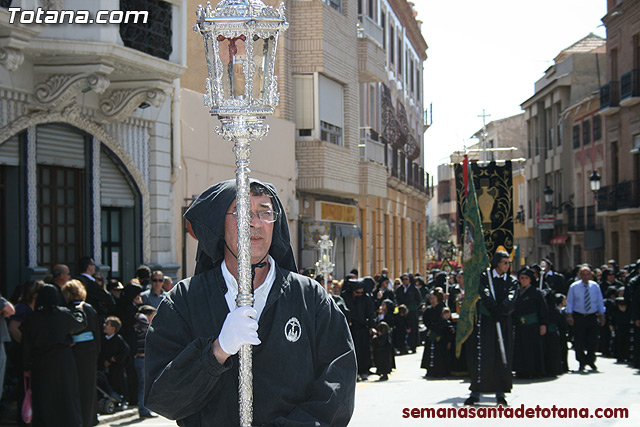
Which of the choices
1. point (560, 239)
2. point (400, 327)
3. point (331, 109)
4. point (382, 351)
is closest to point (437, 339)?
point (382, 351)

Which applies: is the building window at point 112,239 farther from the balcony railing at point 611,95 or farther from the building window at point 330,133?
the balcony railing at point 611,95

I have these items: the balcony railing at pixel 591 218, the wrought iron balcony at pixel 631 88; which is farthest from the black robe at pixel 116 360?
the balcony railing at pixel 591 218

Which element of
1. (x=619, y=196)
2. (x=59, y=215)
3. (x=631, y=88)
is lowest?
(x=59, y=215)

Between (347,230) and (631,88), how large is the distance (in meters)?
14.1

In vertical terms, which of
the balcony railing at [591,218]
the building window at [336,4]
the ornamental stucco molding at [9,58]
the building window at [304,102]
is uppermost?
the building window at [336,4]

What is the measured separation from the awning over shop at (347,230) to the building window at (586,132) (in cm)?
1931

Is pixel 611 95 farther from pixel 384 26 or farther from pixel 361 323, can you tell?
pixel 361 323

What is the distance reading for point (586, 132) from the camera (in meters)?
46.6

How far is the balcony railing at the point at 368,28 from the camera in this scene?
1181 inches

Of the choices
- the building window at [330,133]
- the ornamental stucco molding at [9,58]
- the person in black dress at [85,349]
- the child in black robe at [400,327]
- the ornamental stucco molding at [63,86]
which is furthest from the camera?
the building window at [330,133]

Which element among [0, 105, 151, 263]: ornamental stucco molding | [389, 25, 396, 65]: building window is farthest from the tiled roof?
[0, 105, 151, 263]: ornamental stucco molding

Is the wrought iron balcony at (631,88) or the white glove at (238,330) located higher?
the wrought iron balcony at (631,88)

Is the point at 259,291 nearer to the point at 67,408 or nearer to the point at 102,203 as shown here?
the point at 67,408

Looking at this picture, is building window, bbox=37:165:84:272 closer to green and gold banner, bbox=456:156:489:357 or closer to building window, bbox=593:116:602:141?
green and gold banner, bbox=456:156:489:357
